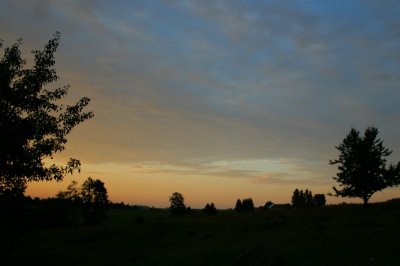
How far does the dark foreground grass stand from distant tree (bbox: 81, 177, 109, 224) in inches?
2108

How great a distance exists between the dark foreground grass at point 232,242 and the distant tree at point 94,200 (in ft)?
176

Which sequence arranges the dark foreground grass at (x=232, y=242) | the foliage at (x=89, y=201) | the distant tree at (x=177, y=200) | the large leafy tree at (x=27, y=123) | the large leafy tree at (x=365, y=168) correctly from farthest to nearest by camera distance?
the distant tree at (x=177, y=200)
the foliage at (x=89, y=201)
the large leafy tree at (x=365, y=168)
the dark foreground grass at (x=232, y=242)
the large leafy tree at (x=27, y=123)

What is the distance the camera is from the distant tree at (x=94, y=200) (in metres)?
126

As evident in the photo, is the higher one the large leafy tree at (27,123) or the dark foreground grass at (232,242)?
the large leafy tree at (27,123)

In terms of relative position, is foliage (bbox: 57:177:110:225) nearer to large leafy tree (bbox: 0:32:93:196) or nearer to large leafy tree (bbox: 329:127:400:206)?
large leafy tree (bbox: 329:127:400:206)

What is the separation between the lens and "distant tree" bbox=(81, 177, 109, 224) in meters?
126

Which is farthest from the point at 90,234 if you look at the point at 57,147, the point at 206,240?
the point at 57,147

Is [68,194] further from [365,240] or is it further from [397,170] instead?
[365,240]

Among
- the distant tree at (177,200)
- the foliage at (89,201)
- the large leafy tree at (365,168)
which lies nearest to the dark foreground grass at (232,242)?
the large leafy tree at (365,168)

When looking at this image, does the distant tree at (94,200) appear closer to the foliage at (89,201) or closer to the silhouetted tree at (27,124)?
the foliage at (89,201)

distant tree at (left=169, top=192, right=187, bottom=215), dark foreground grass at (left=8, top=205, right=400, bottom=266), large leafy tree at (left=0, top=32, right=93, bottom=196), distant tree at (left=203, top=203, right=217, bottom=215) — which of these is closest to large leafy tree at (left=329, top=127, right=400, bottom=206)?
dark foreground grass at (left=8, top=205, right=400, bottom=266)

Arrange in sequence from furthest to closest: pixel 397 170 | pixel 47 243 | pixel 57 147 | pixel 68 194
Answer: pixel 68 194
pixel 47 243
pixel 397 170
pixel 57 147

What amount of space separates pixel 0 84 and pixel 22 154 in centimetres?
272

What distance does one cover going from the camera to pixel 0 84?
15.7 m
